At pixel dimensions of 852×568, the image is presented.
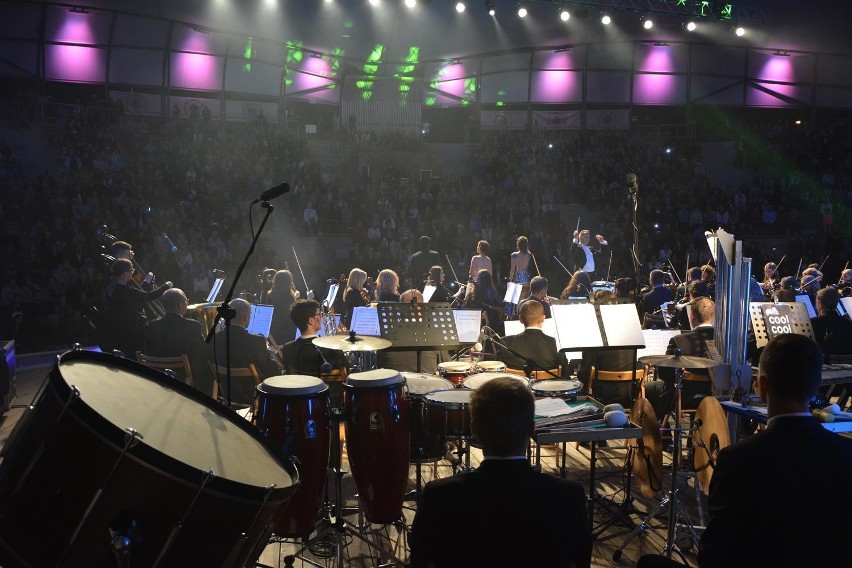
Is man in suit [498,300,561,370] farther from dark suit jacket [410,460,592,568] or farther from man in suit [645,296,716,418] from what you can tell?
dark suit jacket [410,460,592,568]

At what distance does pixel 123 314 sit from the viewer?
254 inches

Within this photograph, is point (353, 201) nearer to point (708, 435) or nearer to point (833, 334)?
point (833, 334)

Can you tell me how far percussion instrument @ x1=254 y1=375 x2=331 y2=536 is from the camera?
3404mm

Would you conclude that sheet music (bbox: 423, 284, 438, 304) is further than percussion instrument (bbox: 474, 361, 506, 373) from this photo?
Yes

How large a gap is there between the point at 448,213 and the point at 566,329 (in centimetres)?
1168

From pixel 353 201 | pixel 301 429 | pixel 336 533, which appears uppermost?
pixel 353 201

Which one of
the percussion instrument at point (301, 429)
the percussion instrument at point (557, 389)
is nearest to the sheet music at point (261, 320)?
the percussion instrument at point (301, 429)

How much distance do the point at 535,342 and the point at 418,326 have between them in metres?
0.94

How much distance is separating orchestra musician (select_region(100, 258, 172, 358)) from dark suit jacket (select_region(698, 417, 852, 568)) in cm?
566

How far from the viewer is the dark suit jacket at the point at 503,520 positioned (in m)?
1.81

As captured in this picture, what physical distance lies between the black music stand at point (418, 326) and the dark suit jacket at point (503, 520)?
290 centimetres

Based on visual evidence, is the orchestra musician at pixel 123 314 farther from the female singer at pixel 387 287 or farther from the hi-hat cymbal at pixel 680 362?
the hi-hat cymbal at pixel 680 362

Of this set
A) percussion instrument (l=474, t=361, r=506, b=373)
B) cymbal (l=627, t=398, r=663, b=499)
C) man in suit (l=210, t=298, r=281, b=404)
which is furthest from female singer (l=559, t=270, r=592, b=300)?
man in suit (l=210, t=298, r=281, b=404)

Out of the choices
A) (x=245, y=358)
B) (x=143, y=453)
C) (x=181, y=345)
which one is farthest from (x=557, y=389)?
(x=181, y=345)
